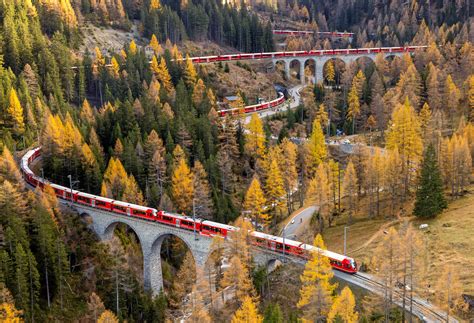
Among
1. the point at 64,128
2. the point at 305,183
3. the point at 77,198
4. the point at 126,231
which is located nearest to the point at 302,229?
the point at 305,183

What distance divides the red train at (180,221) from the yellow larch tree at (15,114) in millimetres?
11174

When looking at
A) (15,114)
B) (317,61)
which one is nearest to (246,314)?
(15,114)

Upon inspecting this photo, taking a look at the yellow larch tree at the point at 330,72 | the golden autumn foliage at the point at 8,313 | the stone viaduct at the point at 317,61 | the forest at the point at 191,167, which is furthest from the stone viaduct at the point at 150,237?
the yellow larch tree at the point at 330,72

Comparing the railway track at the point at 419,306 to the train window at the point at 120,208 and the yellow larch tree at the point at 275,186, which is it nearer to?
the yellow larch tree at the point at 275,186

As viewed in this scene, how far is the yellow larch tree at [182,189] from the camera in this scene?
83.7m

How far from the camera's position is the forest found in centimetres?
5941

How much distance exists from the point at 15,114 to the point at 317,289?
7378 cm

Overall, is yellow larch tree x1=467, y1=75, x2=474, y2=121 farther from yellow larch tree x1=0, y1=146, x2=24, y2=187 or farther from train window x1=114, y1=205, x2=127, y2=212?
yellow larch tree x1=0, y1=146, x2=24, y2=187

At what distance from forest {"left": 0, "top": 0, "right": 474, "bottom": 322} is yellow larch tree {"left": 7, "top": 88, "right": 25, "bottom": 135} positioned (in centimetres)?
37

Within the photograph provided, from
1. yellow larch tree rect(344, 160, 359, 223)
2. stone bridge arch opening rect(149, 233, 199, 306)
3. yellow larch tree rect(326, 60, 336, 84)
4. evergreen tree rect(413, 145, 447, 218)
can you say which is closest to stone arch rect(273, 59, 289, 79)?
yellow larch tree rect(326, 60, 336, 84)

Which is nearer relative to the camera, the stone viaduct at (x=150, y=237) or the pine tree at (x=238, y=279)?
the pine tree at (x=238, y=279)

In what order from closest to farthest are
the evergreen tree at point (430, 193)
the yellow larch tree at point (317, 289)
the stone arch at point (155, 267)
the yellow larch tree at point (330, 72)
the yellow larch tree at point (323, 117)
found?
1. the yellow larch tree at point (317, 289)
2. the evergreen tree at point (430, 193)
3. the stone arch at point (155, 267)
4. the yellow larch tree at point (323, 117)
5. the yellow larch tree at point (330, 72)

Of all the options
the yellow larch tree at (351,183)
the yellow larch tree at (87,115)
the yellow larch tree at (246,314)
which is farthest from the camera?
the yellow larch tree at (87,115)

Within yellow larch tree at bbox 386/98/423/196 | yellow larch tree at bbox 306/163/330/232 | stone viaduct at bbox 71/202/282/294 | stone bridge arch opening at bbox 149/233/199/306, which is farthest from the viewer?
yellow larch tree at bbox 386/98/423/196
